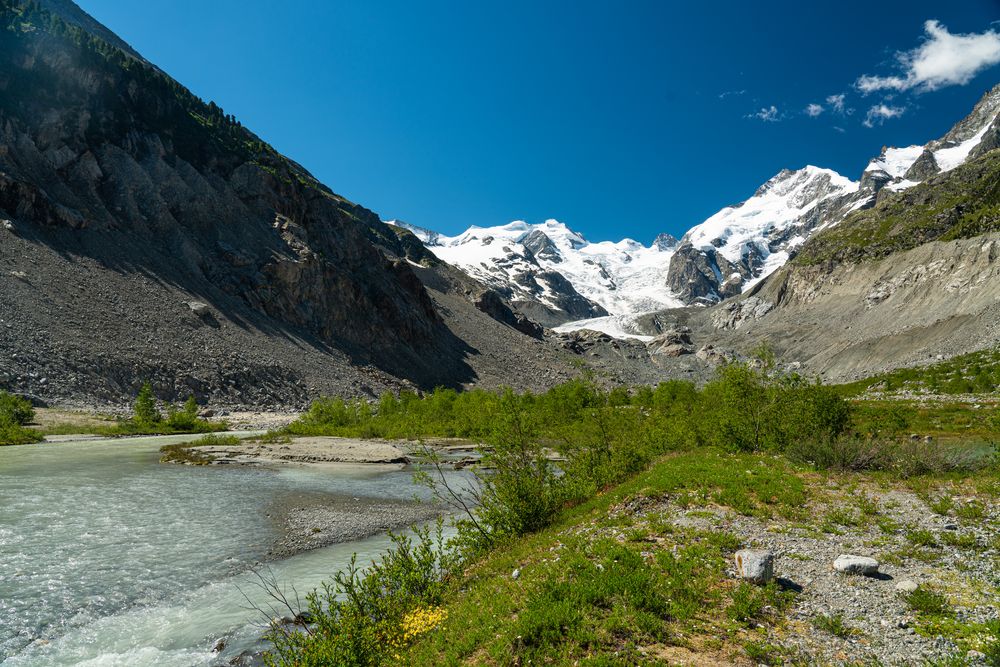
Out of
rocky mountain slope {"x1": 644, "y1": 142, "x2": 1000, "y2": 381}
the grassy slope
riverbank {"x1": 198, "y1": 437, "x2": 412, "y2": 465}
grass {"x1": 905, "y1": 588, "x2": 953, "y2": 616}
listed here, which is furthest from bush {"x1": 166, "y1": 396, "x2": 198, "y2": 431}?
the grassy slope

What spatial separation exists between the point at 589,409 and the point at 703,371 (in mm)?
168033

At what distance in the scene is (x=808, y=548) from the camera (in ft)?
34.8

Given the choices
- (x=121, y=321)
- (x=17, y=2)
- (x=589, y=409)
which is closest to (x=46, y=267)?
(x=121, y=321)

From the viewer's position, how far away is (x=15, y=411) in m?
41.7

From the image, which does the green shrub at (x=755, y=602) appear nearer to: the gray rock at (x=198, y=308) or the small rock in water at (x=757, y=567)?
the small rock in water at (x=757, y=567)

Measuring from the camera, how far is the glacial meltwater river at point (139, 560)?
10664 millimetres

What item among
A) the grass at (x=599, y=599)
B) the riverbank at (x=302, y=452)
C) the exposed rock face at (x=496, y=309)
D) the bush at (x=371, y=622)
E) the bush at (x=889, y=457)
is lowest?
the riverbank at (x=302, y=452)

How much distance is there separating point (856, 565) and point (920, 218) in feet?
641

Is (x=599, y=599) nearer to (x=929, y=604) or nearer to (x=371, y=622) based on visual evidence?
(x=371, y=622)

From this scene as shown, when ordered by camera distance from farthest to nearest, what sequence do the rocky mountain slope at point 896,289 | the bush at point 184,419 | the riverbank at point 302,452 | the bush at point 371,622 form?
the rocky mountain slope at point 896,289
the bush at point 184,419
the riverbank at point 302,452
the bush at point 371,622

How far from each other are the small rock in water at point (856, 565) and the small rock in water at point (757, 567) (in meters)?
1.13

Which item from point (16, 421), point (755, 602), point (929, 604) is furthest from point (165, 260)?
point (929, 604)

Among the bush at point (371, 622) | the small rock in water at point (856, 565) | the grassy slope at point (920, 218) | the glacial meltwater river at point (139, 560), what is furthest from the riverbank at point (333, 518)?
the grassy slope at point (920, 218)

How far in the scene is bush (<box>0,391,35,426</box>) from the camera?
131 ft
